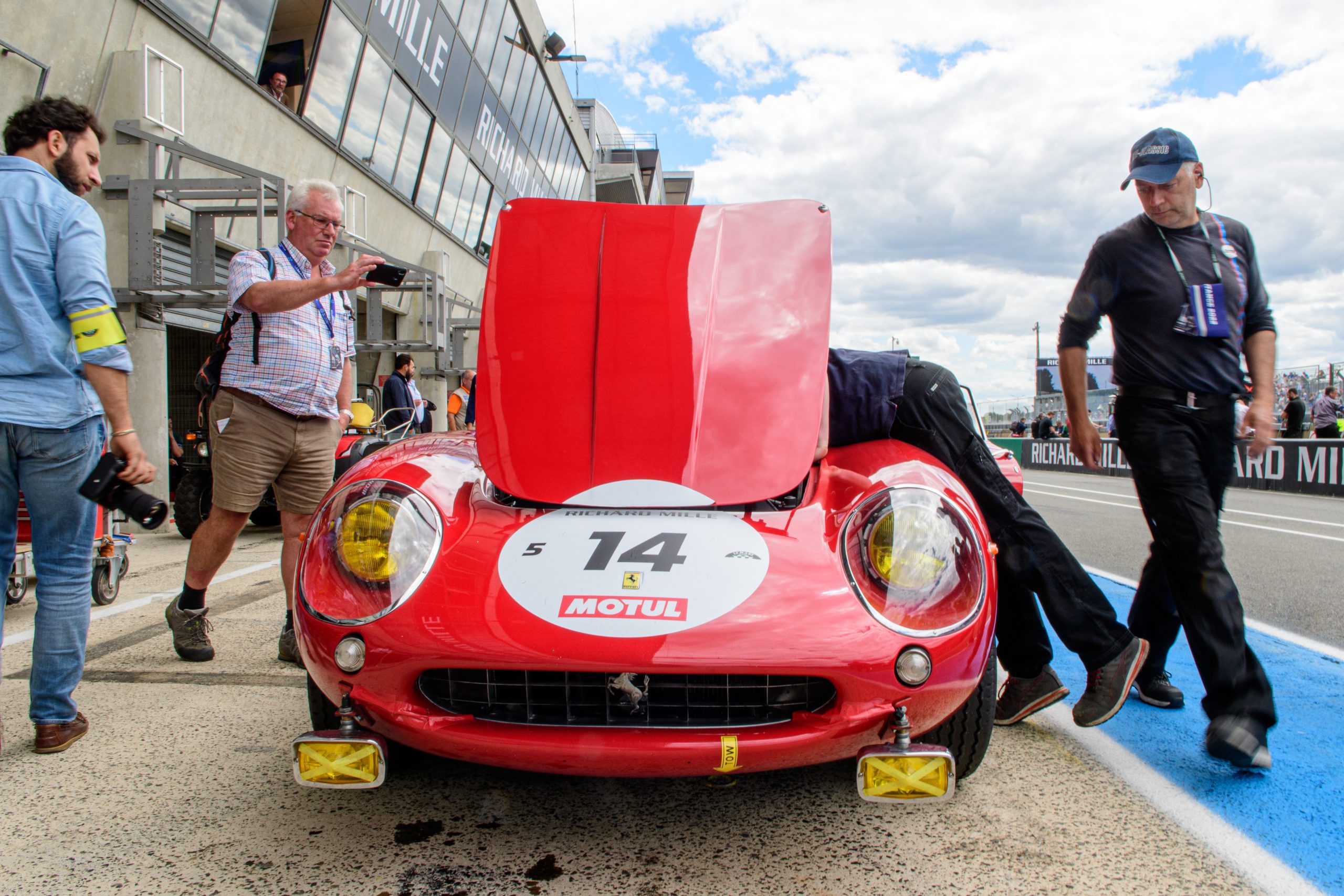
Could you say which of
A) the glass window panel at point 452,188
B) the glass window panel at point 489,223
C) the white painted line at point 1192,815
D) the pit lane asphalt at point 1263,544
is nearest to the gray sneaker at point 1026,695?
the white painted line at point 1192,815

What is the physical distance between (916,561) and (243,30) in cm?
1160

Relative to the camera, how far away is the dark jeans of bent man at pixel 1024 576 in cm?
240

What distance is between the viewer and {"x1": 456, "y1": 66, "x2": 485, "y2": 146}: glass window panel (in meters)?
18.4

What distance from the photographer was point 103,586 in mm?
4188

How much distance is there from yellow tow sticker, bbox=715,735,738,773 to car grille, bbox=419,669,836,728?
0.28 feet

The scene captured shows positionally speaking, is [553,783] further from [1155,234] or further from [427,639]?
[1155,234]

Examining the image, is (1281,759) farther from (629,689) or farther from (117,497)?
(117,497)

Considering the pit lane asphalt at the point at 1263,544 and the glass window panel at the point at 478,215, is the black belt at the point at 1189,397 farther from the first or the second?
the glass window panel at the point at 478,215

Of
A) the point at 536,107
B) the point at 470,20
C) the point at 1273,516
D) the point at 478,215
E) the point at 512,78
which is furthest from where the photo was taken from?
the point at 536,107

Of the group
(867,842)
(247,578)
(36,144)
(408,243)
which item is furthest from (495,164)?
(867,842)

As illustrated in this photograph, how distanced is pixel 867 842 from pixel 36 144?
2744 millimetres

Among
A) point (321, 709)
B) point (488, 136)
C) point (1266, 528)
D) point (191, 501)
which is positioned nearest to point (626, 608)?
point (321, 709)

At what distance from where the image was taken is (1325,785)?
2.19 m

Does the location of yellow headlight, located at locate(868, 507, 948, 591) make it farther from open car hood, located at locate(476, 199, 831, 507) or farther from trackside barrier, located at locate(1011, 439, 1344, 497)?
trackside barrier, located at locate(1011, 439, 1344, 497)
